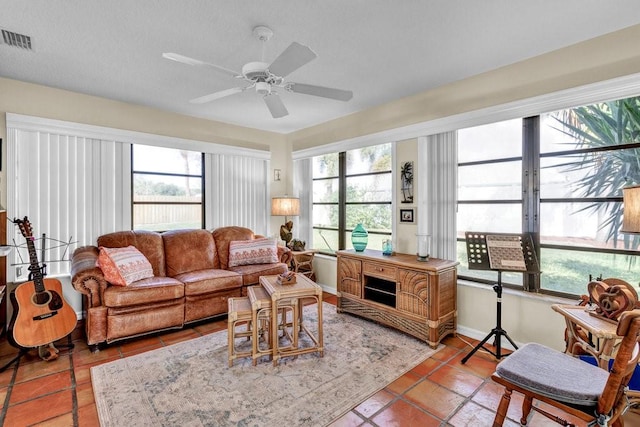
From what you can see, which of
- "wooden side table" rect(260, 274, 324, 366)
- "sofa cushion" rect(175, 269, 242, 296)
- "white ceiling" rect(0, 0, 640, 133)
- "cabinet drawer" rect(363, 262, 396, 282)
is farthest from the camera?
"sofa cushion" rect(175, 269, 242, 296)

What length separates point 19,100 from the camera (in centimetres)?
333

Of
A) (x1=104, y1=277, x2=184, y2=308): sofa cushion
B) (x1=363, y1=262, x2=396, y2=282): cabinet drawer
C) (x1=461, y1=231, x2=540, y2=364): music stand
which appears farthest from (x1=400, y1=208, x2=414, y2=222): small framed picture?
(x1=104, y1=277, x2=184, y2=308): sofa cushion

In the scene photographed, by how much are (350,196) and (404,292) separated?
6.46ft

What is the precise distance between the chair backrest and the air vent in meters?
4.24

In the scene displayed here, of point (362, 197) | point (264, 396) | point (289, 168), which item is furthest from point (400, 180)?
point (264, 396)

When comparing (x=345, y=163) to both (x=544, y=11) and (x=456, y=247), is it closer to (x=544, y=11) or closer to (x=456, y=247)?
(x=456, y=247)

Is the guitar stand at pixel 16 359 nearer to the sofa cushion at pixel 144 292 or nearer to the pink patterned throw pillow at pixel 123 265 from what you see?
the sofa cushion at pixel 144 292

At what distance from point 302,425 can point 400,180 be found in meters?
2.89

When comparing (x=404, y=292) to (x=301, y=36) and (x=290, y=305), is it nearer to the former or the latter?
(x=290, y=305)

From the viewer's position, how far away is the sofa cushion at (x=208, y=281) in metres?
3.46

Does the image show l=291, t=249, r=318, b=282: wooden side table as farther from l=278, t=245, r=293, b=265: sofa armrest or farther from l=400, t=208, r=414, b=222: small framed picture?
l=400, t=208, r=414, b=222: small framed picture

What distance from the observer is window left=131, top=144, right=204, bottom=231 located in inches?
169

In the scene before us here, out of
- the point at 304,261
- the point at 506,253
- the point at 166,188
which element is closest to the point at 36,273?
the point at 166,188

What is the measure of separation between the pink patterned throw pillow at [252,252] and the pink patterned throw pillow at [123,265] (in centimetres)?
107
